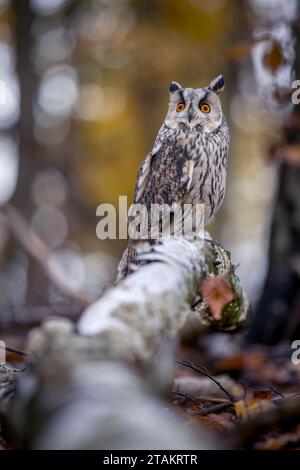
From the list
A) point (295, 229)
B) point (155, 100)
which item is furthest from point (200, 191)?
point (155, 100)

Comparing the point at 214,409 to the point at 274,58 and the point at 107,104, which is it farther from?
the point at 107,104

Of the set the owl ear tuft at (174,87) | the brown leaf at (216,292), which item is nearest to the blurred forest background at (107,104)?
the owl ear tuft at (174,87)

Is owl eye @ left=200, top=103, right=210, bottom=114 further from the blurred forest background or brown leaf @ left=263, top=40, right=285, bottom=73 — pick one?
the blurred forest background

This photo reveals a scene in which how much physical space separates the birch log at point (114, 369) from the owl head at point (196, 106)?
107cm

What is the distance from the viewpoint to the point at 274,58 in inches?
178

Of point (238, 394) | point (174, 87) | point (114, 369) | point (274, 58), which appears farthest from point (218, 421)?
point (274, 58)

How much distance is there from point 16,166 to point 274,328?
6.47 metres

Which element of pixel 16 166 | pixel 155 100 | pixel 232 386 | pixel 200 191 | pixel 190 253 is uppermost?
pixel 155 100

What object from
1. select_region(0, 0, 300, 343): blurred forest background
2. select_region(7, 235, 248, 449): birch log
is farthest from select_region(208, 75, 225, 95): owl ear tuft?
select_region(0, 0, 300, 343): blurred forest background

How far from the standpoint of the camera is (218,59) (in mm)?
11125

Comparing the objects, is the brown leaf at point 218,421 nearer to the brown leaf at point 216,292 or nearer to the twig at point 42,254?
the brown leaf at point 216,292

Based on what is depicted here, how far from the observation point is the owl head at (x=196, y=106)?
9.04ft
